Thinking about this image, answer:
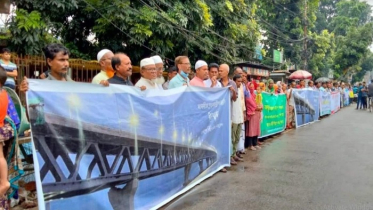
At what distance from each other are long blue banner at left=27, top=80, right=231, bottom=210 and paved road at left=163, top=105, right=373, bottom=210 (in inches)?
18.5

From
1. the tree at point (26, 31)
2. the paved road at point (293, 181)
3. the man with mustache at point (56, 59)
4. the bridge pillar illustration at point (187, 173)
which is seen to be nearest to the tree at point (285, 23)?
the paved road at point (293, 181)

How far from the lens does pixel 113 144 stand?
3570mm

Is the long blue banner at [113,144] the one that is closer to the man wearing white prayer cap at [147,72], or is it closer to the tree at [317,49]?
the man wearing white prayer cap at [147,72]

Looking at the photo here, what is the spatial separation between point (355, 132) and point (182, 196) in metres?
8.76

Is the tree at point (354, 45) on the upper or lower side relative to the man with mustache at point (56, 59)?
upper

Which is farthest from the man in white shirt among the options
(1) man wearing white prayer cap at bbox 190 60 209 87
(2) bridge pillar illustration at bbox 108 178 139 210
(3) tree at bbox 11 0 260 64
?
(3) tree at bbox 11 0 260 64

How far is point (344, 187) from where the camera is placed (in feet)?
17.8

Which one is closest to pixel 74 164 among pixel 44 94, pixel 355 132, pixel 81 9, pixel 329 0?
pixel 44 94

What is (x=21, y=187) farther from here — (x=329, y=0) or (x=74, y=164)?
(x=329, y=0)

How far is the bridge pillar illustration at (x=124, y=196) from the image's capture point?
359 cm

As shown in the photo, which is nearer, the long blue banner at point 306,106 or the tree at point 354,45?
the long blue banner at point 306,106

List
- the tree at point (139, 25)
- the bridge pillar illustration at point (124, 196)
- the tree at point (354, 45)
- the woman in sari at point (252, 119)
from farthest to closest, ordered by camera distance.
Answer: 1. the tree at point (354, 45)
2. the tree at point (139, 25)
3. the woman in sari at point (252, 119)
4. the bridge pillar illustration at point (124, 196)

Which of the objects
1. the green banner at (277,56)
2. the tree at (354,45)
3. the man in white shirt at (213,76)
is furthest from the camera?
the tree at (354,45)

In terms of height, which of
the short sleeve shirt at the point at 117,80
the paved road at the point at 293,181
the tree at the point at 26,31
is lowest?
the paved road at the point at 293,181
